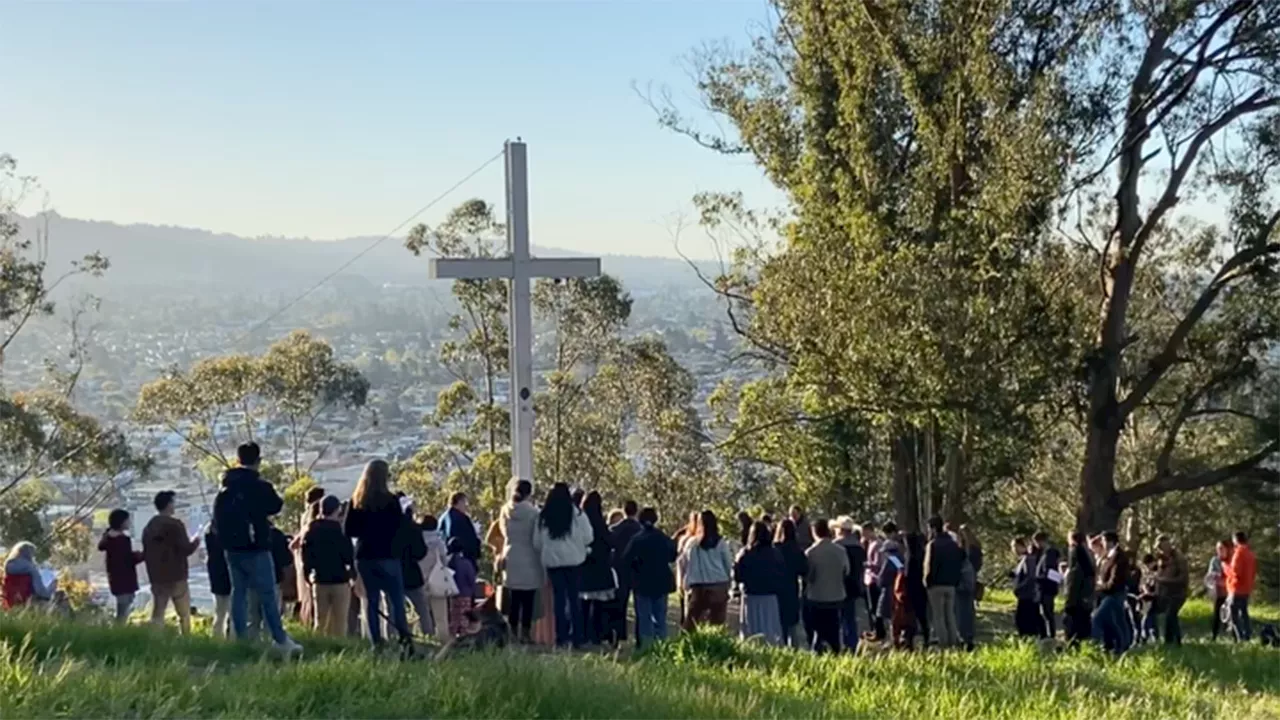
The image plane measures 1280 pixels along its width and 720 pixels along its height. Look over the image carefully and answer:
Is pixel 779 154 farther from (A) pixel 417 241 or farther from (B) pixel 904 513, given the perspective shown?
(A) pixel 417 241

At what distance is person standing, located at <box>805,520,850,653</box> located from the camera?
13.0m

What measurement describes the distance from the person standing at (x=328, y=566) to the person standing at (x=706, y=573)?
3360 millimetres

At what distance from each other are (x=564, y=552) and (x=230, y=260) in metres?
66.1

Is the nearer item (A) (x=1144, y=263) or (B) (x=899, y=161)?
(B) (x=899, y=161)

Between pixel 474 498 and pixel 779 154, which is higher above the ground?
pixel 779 154

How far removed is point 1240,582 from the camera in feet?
54.2

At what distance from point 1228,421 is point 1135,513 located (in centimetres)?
356

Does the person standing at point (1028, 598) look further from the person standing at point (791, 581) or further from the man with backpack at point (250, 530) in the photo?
the man with backpack at point (250, 530)

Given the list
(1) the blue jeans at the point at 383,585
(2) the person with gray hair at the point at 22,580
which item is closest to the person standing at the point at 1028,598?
(1) the blue jeans at the point at 383,585

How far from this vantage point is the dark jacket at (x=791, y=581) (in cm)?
1268

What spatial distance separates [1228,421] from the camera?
115 ft

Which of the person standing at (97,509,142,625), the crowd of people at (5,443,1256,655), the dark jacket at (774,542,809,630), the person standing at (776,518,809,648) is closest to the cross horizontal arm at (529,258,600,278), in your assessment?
the crowd of people at (5,443,1256,655)

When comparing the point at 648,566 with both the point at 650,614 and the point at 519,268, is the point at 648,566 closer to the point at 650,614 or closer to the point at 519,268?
the point at 650,614

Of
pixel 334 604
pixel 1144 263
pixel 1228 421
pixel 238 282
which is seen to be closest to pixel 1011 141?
pixel 1144 263
